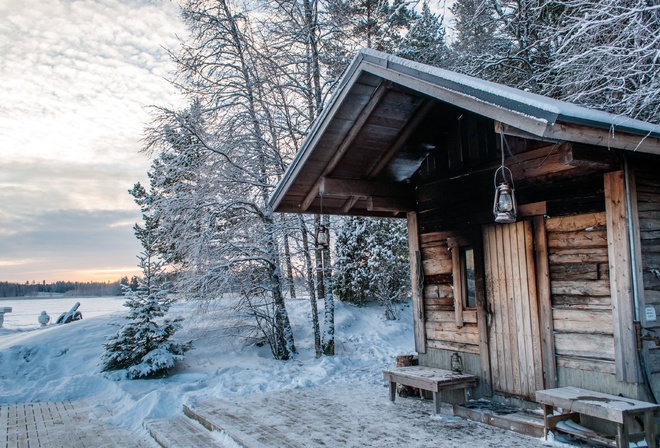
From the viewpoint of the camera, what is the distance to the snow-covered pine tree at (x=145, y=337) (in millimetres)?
9903

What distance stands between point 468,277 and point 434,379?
152 cm

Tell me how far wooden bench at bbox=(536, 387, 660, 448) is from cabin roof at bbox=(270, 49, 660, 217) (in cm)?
227

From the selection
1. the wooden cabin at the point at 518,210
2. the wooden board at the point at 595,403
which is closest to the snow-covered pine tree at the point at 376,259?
the wooden cabin at the point at 518,210

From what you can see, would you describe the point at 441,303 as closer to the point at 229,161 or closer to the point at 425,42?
the point at 229,161

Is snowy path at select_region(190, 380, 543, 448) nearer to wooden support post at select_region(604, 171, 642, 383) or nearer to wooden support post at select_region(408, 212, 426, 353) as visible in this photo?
wooden support post at select_region(408, 212, 426, 353)

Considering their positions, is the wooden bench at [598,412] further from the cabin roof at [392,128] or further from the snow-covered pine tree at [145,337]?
the snow-covered pine tree at [145,337]

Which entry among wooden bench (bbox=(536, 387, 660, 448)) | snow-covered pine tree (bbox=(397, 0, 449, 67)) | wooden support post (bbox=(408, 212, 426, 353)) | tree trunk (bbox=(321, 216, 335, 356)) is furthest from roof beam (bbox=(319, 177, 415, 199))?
snow-covered pine tree (bbox=(397, 0, 449, 67))

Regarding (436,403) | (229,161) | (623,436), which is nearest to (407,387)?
(436,403)

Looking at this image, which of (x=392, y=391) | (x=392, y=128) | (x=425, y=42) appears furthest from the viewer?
(x=425, y=42)

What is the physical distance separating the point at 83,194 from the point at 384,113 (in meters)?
10.5

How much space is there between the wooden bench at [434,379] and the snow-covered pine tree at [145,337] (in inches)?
219

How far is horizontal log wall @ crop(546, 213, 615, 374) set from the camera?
4730 millimetres

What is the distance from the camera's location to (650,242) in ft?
15.3

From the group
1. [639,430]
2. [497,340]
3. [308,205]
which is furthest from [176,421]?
[639,430]
